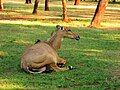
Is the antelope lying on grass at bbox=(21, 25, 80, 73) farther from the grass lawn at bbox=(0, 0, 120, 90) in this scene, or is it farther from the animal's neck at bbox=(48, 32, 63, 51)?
the animal's neck at bbox=(48, 32, 63, 51)

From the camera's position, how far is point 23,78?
30.6ft

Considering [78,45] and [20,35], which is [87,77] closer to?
[78,45]

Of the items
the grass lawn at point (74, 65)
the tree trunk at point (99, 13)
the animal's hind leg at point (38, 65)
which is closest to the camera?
the grass lawn at point (74, 65)

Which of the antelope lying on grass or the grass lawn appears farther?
the antelope lying on grass

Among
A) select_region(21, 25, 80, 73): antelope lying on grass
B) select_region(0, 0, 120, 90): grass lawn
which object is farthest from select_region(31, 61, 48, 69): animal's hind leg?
select_region(0, 0, 120, 90): grass lawn

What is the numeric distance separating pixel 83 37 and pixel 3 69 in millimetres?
7998

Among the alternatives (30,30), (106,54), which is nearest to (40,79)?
(106,54)

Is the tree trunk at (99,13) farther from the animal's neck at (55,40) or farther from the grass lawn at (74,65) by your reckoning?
the animal's neck at (55,40)

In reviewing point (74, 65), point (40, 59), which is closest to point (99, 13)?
point (74, 65)

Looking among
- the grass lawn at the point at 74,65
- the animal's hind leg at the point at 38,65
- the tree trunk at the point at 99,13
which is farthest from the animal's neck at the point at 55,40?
the tree trunk at the point at 99,13

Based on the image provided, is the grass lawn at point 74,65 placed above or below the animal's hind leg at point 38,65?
below

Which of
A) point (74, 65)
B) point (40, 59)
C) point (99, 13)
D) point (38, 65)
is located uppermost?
point (40, 59)

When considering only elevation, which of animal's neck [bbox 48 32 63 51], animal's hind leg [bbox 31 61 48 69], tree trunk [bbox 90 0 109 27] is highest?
animal's neck [bbox 48 32 63 51]

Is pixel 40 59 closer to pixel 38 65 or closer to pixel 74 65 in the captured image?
pixel 38 65
